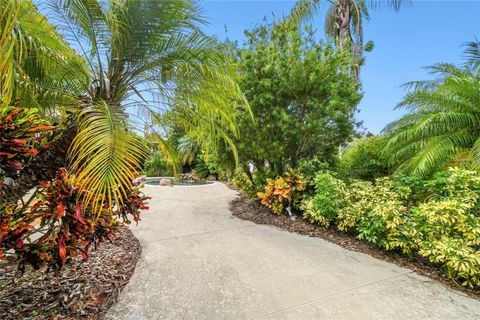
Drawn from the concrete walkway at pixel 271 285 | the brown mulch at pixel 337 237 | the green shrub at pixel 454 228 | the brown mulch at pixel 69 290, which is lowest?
the brown mulch at pixel 69 290

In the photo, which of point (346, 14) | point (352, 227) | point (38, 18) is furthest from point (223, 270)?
point (346, 14)

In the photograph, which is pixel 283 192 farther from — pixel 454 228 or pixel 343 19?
pixel 343 19

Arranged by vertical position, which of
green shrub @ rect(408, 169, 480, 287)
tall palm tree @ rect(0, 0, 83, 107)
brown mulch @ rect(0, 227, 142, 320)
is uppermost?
tall palm tree @ rect(0, 0, 83, 107)

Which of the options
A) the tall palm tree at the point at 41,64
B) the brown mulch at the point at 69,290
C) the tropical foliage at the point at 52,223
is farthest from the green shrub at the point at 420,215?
the tall palm tree at the point at 41,64

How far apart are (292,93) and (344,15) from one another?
21.0 ft

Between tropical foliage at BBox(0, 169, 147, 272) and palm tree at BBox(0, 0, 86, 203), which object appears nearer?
tropical foliage at BBox(0, 169, 147, 272)

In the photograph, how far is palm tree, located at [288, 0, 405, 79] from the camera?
928 centimetres

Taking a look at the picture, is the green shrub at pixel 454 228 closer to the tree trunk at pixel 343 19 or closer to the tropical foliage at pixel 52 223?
the tropical foliage at pixel 52 223

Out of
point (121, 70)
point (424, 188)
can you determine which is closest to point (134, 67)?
point (121, 70)

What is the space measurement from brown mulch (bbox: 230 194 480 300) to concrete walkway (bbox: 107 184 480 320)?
21 centimetres

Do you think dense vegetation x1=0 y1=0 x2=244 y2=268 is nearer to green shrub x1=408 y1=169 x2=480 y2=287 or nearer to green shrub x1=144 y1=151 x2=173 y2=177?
green shrub x1=408 y1=169 x2=480 y2=287

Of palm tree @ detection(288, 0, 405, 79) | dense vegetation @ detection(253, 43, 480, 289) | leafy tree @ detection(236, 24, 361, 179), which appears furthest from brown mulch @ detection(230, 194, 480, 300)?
palm tree @ detection(288, 0, 405, 79)

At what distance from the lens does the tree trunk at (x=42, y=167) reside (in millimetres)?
2153

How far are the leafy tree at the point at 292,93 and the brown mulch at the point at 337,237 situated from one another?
5.58 feet
